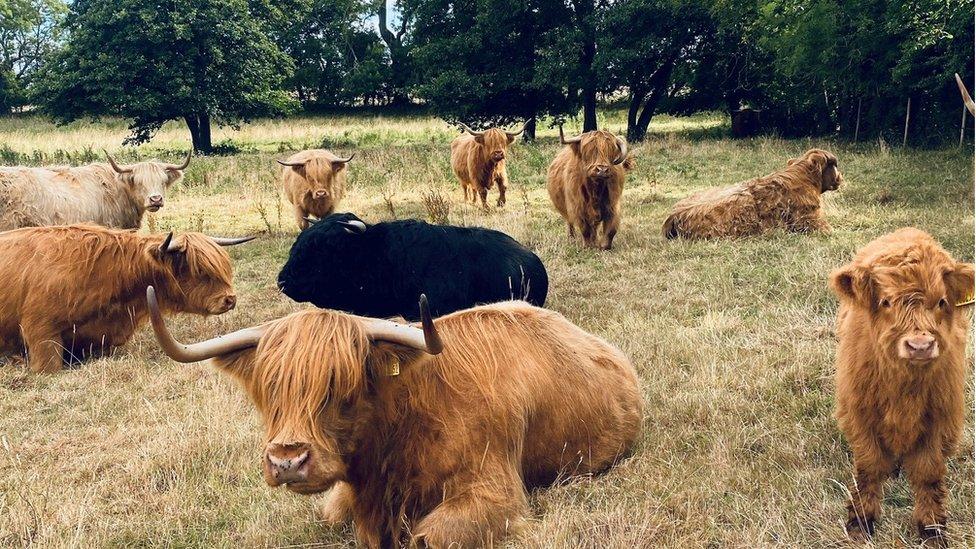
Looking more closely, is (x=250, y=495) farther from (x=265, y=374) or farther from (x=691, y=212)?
(x=691, y=212)

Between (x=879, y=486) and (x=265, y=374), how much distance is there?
7.50 feet

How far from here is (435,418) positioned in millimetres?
2961

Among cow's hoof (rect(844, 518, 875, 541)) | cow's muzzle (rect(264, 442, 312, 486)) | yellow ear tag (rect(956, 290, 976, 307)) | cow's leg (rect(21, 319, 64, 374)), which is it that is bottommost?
cow's leg (rect(21, 319, 64, 374))

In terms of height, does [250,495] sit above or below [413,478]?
below

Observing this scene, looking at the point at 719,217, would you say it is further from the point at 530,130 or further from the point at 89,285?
the point at 530,130

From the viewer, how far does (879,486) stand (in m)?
2.97

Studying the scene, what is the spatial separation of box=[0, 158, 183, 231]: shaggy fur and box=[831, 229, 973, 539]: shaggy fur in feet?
27.2

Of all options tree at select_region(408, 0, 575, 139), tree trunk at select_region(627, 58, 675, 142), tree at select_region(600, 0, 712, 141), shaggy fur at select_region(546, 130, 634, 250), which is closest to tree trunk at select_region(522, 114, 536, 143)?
tree at select_region(408, 0, 575, 139)

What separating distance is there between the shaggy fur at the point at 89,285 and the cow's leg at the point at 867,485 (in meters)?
4.55

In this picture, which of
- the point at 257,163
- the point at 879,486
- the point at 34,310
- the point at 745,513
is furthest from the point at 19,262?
the point at 257,163

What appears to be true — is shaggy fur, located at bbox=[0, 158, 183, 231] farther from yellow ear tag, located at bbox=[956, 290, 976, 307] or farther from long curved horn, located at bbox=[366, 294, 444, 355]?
yellow ear tag, located at bbox=[956, 290, 976, 307]

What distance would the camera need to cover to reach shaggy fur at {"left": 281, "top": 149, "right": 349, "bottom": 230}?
1071cm

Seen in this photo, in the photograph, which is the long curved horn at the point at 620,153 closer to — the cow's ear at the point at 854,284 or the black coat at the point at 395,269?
the black coat at the point at 395,269

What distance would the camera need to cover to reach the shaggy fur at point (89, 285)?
5.71m
